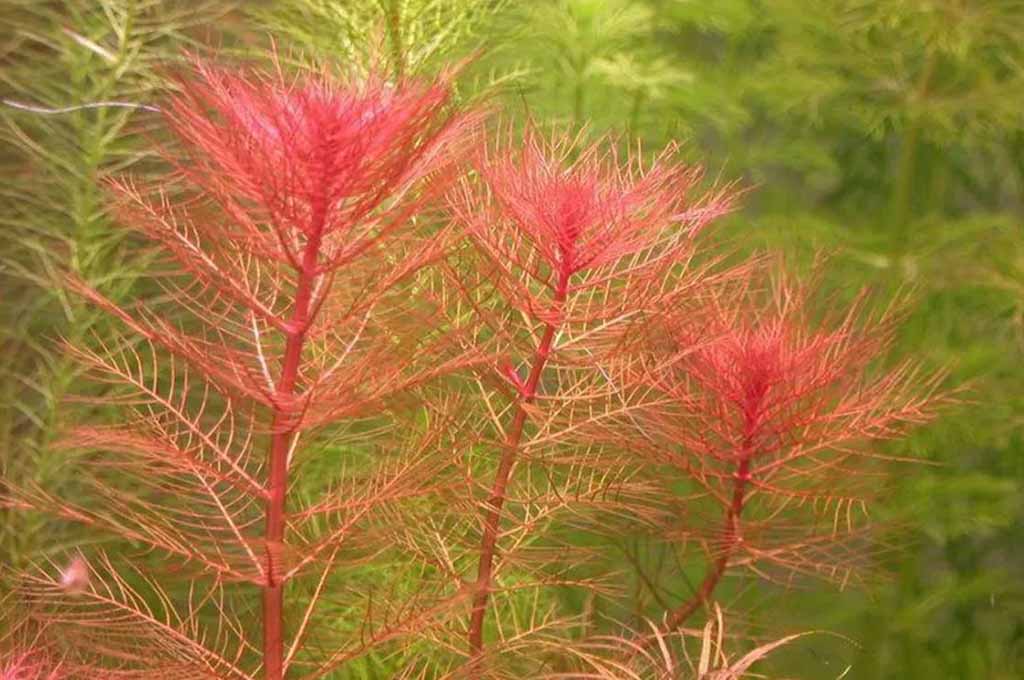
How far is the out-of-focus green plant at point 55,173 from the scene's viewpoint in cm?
165

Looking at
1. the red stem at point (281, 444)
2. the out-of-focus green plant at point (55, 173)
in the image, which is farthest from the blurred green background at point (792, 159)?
the red stem at point (281, 444)

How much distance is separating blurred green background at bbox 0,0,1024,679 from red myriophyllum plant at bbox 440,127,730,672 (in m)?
0.31

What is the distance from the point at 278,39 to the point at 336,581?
0.73 m

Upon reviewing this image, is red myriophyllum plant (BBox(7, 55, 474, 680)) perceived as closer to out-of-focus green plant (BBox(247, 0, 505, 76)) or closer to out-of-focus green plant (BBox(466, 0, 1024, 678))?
out-of-focus green plant (BBox(247, 0, 505, 76))

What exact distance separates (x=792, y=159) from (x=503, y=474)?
1187mm

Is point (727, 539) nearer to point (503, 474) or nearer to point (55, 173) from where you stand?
point (503, 474)

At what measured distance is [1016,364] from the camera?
6.49ft

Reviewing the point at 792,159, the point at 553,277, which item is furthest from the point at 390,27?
the point at 792,159

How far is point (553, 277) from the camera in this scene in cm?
125

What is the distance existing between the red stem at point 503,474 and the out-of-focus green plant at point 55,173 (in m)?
0.62

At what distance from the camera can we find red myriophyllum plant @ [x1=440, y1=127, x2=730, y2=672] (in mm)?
1195

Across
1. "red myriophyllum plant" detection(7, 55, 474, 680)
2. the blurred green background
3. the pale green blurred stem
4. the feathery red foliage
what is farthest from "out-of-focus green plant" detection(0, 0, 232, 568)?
the pale green blurred stem

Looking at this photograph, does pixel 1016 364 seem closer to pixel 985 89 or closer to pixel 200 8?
pixel 985 89

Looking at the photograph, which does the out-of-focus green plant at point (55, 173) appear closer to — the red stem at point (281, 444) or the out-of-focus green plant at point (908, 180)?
the out-of-focus green plant at point (908, 180)
